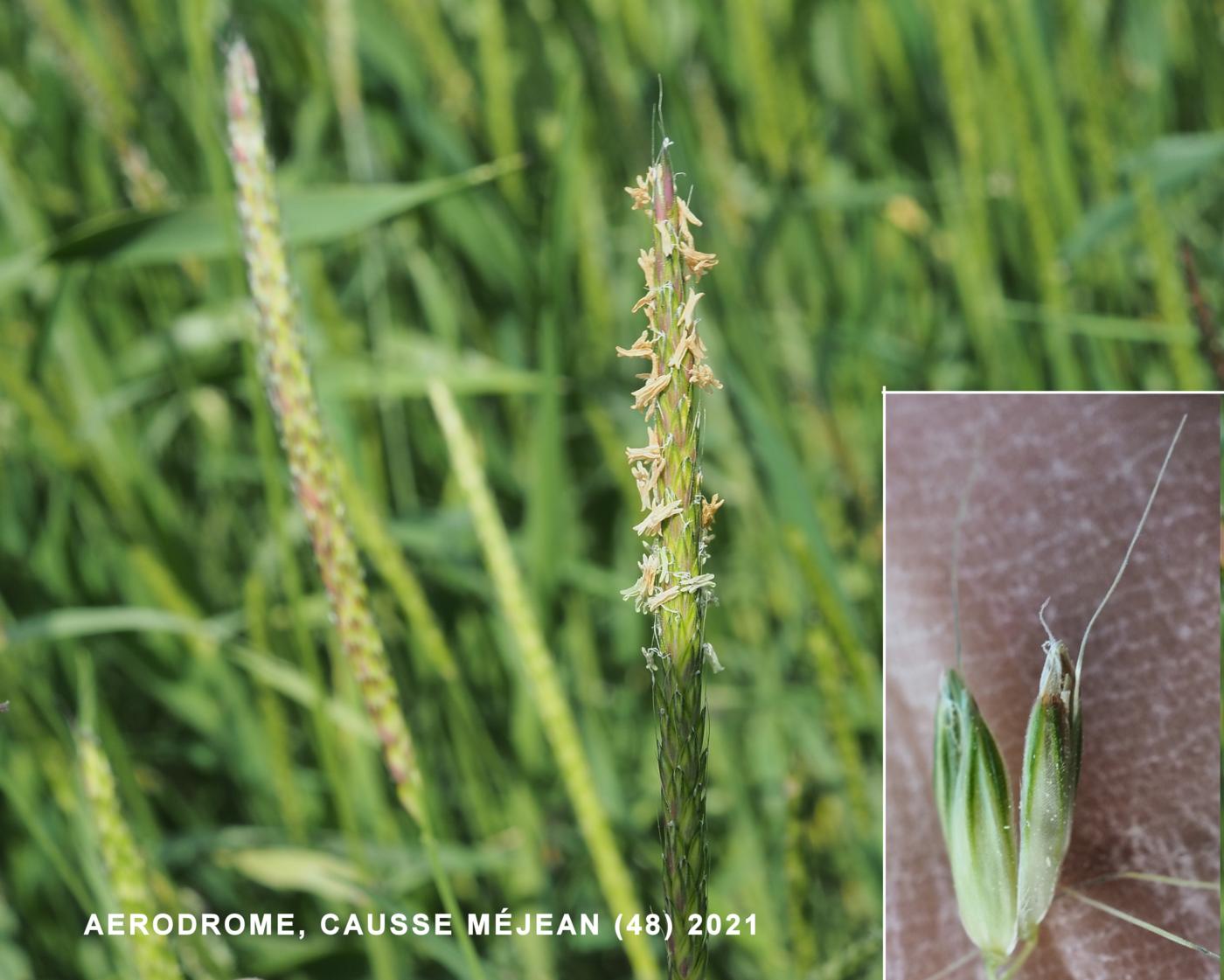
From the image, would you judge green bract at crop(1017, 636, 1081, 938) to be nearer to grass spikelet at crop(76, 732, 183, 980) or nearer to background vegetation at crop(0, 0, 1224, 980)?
background vegetation at crop(0, 0, 1224, 980)

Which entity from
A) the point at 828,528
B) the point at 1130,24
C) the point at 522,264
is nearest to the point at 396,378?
the point at 522,264

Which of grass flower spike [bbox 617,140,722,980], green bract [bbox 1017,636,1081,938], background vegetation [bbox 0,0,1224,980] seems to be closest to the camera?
grass flower spike [bbox 617,140,722,980]

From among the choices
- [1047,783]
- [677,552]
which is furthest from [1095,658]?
[677,552]

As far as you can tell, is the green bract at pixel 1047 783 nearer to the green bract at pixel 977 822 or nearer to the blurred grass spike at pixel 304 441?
the green bract at pixel 977 822

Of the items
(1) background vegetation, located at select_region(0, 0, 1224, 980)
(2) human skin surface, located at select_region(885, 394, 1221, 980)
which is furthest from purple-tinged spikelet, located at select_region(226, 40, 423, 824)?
(2) human skin surface, located at select_region(885, 394, 1221, 980)

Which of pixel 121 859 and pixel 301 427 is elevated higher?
pixel 301 427

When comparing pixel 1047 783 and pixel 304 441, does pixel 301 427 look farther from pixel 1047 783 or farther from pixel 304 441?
pixel 1047 783
